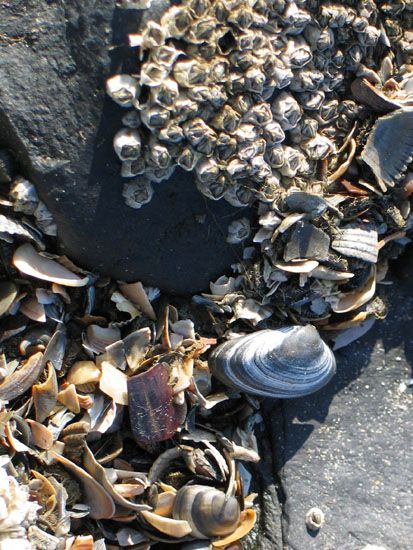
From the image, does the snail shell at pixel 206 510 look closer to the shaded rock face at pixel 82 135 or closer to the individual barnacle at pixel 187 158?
the shaded rock face at pixel 82 135

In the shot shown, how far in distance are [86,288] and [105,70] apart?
952mm

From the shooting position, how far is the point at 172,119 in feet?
9.11

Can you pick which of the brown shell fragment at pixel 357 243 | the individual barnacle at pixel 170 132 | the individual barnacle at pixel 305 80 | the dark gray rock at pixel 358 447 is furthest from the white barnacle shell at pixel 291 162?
the dark gray rock at pixel 358 447

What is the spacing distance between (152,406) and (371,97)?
1.64m

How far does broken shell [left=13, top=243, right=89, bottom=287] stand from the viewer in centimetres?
301

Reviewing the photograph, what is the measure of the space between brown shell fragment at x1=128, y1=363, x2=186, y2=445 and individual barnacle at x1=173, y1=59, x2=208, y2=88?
3.84 ft

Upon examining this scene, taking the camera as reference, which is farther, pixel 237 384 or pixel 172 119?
pixel 237 384

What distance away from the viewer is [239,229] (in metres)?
3.14

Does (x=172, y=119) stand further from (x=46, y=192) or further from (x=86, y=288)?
(x=86, y=288)

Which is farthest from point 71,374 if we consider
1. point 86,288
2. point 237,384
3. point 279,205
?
point 279,205

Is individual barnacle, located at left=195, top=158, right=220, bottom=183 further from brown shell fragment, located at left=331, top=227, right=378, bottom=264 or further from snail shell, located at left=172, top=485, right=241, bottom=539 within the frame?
snail shell, located at left=172, top=485, right=241, bottom=539

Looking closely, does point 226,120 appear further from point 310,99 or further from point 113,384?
point 113,384

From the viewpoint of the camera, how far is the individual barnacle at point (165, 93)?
2.71 metres

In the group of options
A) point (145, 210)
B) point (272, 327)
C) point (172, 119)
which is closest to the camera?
point (172, 119)
